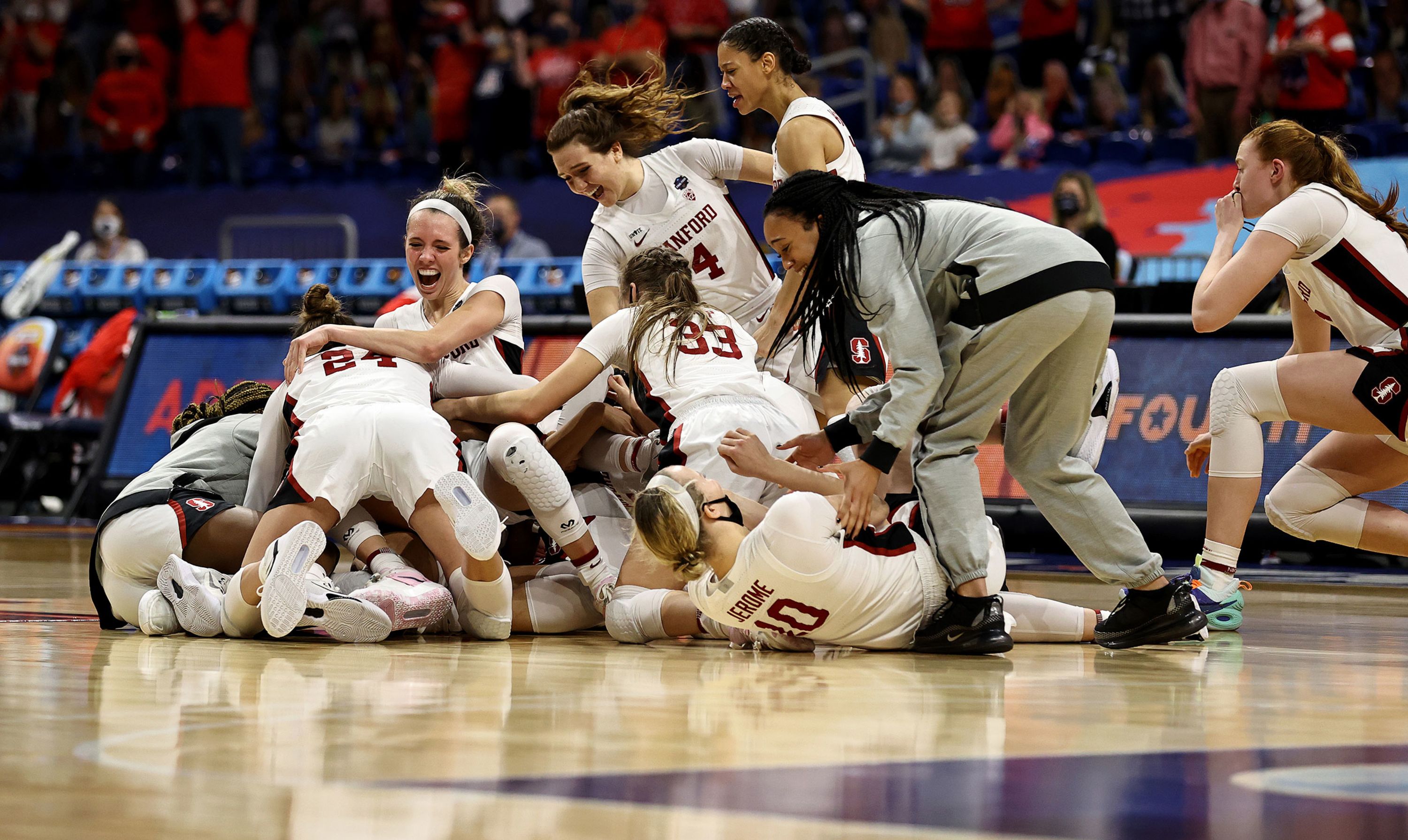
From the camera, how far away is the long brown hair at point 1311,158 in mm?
4871

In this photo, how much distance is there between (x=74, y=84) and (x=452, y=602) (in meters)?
13.9

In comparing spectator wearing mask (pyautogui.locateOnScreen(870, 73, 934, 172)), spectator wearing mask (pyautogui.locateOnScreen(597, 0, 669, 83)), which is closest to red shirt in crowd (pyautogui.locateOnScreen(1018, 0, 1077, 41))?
spectator wearing mask (pyautogui.locateOnScreen(870, 73, 934, 172))

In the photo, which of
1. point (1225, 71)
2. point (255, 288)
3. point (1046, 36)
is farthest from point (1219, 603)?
point (255, 288)

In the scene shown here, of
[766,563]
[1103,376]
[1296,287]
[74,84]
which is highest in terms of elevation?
[74,84]

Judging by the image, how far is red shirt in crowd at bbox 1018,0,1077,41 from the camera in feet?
41.5

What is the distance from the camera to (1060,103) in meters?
12.4

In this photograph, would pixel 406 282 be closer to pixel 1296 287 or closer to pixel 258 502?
pixel 258 502

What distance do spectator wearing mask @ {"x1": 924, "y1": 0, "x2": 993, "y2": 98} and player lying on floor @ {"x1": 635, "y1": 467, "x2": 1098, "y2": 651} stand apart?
30.3 ft

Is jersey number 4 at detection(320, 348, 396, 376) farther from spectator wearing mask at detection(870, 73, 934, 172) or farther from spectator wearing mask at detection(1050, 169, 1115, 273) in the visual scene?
spectator wearing mask at detection(870, 73, 934, 172)

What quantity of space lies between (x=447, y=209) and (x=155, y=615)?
1.76m

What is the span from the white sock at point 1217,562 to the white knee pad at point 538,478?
2.04 meters

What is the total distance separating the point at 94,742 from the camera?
2889 mm

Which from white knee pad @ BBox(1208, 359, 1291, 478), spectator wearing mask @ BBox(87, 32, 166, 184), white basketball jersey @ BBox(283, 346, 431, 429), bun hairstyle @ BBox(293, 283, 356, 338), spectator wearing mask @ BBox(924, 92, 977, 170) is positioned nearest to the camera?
white knee pad @ BBox(1208, 359, 1291, 478)

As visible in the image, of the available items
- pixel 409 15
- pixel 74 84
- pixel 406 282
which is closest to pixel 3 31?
pixel 74 84
